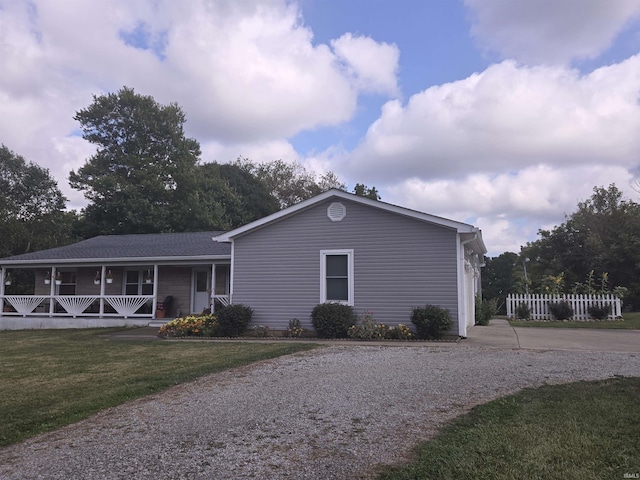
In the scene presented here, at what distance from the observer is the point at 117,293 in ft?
62.6

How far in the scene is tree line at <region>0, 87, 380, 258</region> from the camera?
32438 millimetres

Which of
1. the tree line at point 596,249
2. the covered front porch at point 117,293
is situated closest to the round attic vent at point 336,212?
the covered front porch at point 117,293

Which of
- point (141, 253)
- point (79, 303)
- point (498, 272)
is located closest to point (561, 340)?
point (141, 253)

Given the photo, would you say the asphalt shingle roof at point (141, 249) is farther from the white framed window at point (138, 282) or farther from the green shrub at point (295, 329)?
the green shrub at point (295, 329)

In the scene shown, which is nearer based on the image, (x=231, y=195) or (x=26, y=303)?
(x=26, y=303)

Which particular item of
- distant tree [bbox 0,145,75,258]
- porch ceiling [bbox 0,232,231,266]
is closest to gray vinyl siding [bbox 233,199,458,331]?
porch ceiling [bbox 0,232,231,266]

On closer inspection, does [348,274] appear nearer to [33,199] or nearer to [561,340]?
[561,340]

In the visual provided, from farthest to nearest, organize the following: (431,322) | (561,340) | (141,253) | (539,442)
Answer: (141,253) < (431,322) < (561,340) < (539,442)

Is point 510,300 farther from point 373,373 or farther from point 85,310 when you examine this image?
point 85,310

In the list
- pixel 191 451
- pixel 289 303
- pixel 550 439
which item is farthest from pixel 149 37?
pixel 550 439

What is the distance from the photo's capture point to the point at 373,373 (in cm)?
748

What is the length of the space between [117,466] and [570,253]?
31504 mm

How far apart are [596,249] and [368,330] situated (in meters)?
21.8

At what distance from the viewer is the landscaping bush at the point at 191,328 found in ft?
44.5
